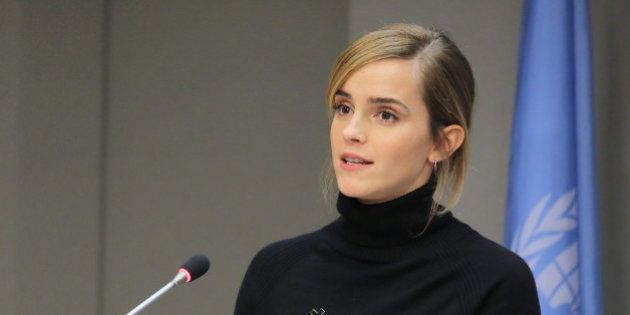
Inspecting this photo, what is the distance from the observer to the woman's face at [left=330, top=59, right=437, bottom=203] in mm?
1743

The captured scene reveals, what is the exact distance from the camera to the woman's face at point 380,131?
1.74m

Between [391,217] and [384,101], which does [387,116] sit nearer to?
[384,101]

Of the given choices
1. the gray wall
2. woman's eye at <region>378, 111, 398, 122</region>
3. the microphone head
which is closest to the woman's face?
woman's eye at <region>378, 111, 398, 122</region>

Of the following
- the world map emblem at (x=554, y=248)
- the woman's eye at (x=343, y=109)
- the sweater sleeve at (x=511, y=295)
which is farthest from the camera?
the world map emblem at (x=554, y=248)

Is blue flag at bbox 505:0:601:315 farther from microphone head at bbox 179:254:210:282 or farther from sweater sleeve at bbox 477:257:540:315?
microphone head at bbox 179:254:210:282

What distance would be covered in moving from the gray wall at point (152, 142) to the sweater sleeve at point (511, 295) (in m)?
2.84

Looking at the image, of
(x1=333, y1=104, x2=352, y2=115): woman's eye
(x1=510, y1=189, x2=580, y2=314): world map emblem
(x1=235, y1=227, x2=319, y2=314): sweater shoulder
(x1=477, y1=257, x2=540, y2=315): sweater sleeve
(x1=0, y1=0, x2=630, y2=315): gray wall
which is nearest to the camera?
(x1=477, y1=257, x2=540, y2=315): sweater sleeve

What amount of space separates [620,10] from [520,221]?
3.10ft

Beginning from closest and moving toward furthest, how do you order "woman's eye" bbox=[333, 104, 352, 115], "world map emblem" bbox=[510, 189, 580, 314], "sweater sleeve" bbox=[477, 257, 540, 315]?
"sweater sleeve" bbox=[477, 257, 540, 315] < "woman's eye" bbox=[333, 104, 352, 115] < "world map emblem" bbox=[510, 189, 580, 314]

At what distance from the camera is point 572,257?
3393 mm

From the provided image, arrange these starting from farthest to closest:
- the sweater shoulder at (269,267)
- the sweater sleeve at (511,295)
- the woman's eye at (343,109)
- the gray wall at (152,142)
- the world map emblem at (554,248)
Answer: the gray wall at (152,142), the world map emblem at (554,248), the sweater shoulder at (269,267), the woman's eye at (343,109), the sweater sleeve at (511,295)

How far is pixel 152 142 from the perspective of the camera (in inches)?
190

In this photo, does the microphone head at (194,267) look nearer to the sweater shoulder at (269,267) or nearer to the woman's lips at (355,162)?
the sweater shoulder at (269,267)

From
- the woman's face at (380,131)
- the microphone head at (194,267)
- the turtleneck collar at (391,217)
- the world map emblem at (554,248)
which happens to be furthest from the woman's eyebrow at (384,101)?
the world map emblem at (554,248)
